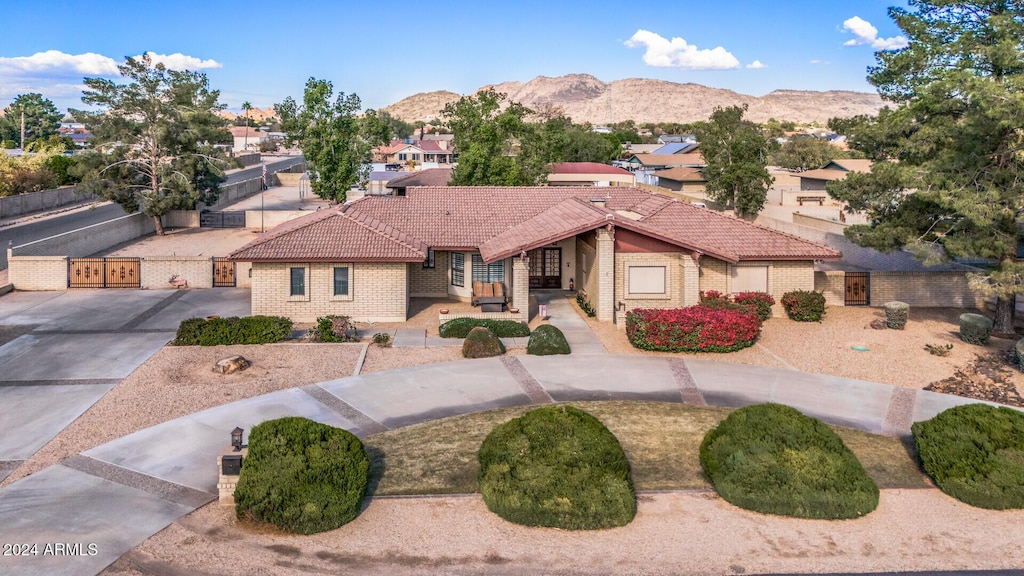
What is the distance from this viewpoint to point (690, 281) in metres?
29.4

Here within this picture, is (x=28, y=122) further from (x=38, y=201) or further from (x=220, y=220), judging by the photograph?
(x=220, y=220)

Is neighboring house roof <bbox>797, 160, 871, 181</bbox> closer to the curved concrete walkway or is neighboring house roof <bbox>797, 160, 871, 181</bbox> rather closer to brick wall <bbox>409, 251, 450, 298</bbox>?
brick wall <bbox>409, 251, 450, 298</bbox>

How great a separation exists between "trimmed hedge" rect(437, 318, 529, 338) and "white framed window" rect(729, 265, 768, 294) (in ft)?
27.3

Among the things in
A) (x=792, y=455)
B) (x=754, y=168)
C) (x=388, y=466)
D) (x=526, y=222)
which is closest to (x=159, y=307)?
(x=526, y=222)

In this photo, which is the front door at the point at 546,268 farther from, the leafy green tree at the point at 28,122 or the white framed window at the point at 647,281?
the leafy green tree at the point at 28,122

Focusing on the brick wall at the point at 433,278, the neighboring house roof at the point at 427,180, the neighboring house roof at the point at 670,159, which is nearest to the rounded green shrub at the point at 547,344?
the brick wall at the point at 433,278

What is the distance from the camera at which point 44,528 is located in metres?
12.7

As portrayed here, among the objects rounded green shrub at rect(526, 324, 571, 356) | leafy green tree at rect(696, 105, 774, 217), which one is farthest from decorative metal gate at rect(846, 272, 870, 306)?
leafy green tree at rect(696, 105, 774, 217)

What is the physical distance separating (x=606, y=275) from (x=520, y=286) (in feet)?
10.1

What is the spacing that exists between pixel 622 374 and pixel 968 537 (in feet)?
35.0

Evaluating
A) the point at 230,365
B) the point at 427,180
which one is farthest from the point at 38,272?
the point at 427,180

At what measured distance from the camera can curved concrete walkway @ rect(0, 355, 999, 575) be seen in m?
12.9

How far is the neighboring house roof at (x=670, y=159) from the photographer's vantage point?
321ft

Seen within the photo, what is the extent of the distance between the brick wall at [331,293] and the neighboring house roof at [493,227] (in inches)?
25.9
